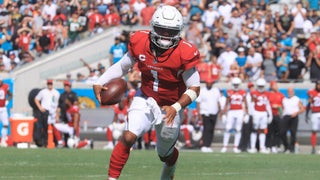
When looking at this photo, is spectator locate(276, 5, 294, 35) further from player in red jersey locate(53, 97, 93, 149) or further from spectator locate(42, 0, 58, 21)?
spectator locate(42, 0, 58, 21)

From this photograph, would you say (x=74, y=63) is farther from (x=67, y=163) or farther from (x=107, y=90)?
(x=107, y=90)

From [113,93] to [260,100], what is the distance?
35.9 feet

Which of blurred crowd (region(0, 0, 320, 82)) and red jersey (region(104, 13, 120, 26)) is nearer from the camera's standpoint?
blurred crowd (region(0, 0, 320, 82))

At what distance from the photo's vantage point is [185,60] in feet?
29.8

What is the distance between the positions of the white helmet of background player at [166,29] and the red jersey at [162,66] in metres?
0.07

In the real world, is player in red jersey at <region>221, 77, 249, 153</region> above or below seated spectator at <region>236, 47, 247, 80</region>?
below

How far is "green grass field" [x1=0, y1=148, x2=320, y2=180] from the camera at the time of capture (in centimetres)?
1161

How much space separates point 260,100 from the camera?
19.9 meters

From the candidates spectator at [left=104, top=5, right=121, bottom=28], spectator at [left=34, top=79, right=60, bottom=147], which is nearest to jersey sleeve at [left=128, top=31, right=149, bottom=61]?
spectator at [left=34, top=79, right=60, bottom=147]

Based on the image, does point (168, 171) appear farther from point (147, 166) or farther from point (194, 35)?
point (194, 35)

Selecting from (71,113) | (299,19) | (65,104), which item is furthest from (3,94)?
(299,19)

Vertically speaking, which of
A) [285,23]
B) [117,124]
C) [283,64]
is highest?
[285,23]

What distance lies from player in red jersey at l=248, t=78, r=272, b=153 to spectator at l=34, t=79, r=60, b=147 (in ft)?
13.9

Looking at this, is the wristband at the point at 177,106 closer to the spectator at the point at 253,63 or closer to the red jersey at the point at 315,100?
the red jersey at the point at 315,100
